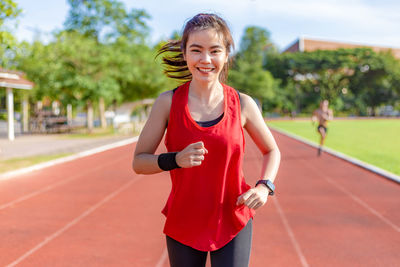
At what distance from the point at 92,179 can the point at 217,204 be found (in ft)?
24.1

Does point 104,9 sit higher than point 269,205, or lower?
higher

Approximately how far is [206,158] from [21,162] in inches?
405

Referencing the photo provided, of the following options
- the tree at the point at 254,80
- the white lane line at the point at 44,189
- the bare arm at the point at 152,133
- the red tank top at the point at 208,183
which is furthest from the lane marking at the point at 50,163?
the tree at the point at 254,80

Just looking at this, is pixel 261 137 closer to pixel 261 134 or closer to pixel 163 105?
pixel 261 134

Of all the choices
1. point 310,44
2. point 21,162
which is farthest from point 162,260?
point 310,44

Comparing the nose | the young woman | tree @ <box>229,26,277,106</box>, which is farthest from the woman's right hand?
tree @ <box>229,26,277,106</box>

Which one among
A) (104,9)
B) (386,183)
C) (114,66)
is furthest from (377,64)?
(386,183)

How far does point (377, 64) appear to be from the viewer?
5859 centimetres

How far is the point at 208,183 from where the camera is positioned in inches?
67.9

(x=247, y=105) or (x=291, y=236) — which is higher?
(x=247, y=105)

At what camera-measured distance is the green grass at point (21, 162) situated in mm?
9804

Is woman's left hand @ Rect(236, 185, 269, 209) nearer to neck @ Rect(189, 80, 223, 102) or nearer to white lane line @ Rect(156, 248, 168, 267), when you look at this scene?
neck @ Rect(189, 80, 223, 102)

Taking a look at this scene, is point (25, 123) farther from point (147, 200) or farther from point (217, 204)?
point (217, 204)

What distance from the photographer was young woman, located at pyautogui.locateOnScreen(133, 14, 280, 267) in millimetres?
1711
